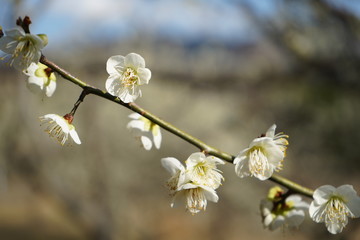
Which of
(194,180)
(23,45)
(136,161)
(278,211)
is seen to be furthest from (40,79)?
(136,161)

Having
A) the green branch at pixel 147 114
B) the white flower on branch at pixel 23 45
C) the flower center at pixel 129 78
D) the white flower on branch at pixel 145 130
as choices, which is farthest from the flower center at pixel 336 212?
the white flower on branch at pixel 23 45

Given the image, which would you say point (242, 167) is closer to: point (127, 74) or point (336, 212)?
point (336, 212)

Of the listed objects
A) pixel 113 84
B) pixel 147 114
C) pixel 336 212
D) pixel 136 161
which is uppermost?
pixel 136 161

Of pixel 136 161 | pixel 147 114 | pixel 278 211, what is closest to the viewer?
pixel 147 114

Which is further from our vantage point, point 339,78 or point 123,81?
point 339,78

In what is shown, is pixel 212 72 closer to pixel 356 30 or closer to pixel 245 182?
pixel 245 182

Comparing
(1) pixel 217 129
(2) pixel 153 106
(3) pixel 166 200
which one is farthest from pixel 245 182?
(2) pixel 153 106
